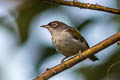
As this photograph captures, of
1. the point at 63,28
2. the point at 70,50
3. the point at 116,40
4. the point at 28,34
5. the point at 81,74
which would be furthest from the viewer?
the point at 63,28

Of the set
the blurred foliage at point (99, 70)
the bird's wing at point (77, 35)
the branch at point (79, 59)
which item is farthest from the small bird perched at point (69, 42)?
the branch at point (79, 59)

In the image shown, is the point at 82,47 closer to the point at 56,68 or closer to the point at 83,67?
the point at 83,67

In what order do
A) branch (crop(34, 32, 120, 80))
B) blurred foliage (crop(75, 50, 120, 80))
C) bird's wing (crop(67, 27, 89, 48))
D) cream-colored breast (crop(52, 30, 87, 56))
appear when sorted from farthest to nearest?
1. bird's wing (crop(67, 27, 89, 48))
2. cream-colored breast (crop(52, 30, 87, 56))
3. blurred foliage (crop(75, 50, 120, 80))
4. branch (crop(34, 32, 120, 80))

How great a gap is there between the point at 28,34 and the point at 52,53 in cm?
55

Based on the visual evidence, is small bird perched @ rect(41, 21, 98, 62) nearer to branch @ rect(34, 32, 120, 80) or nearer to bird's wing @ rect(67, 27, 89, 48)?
bird's wing @ rect(67, 27, 89, 48)

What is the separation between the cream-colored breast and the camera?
14.6 feet

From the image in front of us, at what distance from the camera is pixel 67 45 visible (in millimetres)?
4465

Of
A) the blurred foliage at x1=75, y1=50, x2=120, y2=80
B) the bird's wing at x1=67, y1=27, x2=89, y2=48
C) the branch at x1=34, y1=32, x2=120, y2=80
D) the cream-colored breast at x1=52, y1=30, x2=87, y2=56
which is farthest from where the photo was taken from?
the bird's wing at x1=67, y1=27, x2=89, y2=48

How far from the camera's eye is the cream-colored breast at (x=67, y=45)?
4.45m

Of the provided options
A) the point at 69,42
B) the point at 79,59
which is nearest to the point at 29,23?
the point at 69,42

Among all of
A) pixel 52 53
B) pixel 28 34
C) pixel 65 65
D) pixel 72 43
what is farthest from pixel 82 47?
→ pixel 65 65

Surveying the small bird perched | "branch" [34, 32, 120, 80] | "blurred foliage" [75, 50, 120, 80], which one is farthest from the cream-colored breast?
"branch" [34, 32, 120, 80]

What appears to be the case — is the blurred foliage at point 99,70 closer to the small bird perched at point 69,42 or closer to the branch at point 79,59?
the small bird perched at point 69,42

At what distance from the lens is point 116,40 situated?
7.47 ft
